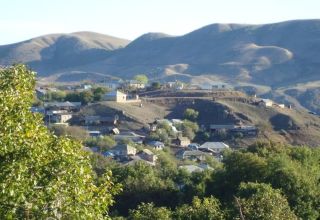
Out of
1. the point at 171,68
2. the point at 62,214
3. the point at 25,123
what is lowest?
the point at 171,68

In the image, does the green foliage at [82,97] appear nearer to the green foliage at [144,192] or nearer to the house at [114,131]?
the house at [114,131]

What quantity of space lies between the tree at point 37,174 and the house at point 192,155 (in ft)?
175

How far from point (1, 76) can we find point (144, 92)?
9394 cm

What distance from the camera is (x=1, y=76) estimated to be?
10094 millimetres

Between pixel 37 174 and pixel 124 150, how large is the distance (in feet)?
171

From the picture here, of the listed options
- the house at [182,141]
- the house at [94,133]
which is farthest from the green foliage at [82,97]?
the house at [182,141]

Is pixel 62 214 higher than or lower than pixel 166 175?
higher

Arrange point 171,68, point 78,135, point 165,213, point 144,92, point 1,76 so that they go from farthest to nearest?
point 171,68, point 144,92, point 78,135, point 165,213, point 1,76

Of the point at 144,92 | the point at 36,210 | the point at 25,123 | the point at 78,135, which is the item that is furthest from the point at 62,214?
the point at 144,92

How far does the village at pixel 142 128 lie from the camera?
62.4 meters

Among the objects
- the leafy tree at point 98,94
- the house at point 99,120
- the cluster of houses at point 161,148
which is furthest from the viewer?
the leafy tree at point 98,94

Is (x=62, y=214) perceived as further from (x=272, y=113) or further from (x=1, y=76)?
(x=272, y=113)

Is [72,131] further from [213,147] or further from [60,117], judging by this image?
[213,147]

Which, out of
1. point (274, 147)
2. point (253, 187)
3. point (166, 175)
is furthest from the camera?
point (166, 175)
